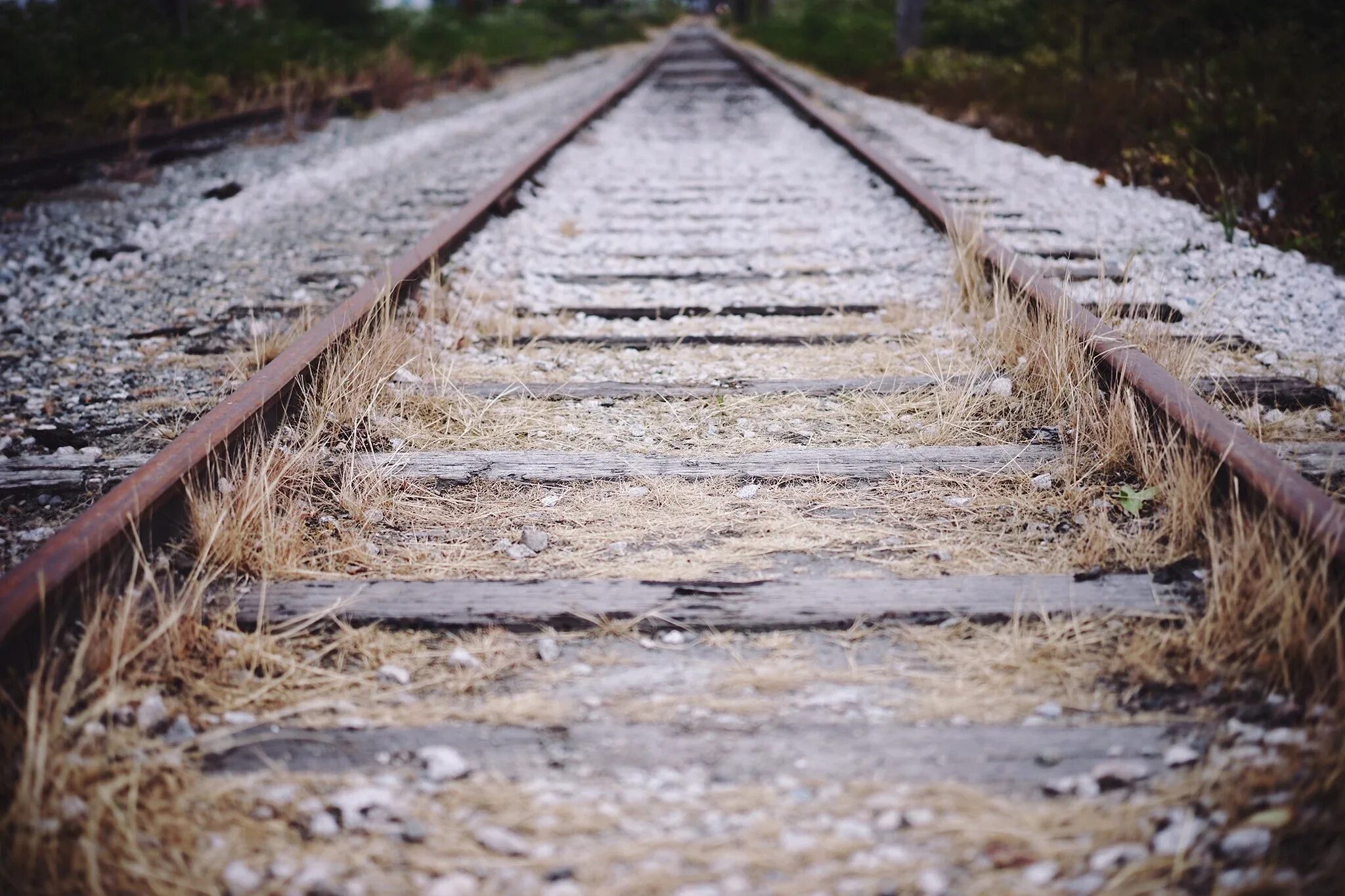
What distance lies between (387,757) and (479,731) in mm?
158

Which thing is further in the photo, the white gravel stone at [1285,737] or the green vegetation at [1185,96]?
the green vegetation at [1185,96]

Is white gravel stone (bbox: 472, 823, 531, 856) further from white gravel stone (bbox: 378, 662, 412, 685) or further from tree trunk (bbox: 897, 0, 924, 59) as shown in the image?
tree trunk (bbox: 897, 0, 924, 59)

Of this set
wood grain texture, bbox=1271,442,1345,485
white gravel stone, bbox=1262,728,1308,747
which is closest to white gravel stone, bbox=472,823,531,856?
white gravel stone, bbox=1262,728,1308,747

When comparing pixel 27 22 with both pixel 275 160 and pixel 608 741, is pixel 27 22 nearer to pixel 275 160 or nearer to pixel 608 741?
pixel 275 160

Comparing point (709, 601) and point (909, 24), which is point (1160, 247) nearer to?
point (709, 601)

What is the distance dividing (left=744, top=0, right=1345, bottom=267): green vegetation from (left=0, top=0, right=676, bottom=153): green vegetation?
690cm

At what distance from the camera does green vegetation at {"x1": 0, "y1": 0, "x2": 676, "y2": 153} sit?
713cm

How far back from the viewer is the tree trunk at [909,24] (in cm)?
1418

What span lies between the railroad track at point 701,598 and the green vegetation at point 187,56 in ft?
17.5

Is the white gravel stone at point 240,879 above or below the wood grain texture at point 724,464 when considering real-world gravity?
below

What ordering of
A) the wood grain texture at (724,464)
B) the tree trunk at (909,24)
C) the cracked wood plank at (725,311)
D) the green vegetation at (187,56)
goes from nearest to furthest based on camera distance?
the wood grain texture at (724,464)
the cracked wood plank at (725,311)
the green vegetation at (187,56)
the tree trunk at (909,24)

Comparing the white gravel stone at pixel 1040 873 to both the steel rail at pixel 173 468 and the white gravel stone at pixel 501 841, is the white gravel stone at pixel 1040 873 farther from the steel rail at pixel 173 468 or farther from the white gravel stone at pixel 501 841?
the steel rail at pixel 173 468

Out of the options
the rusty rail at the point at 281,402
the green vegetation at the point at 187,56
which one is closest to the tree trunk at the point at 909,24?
the green vegetation at the point at 187,56

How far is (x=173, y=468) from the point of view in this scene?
215 cm
